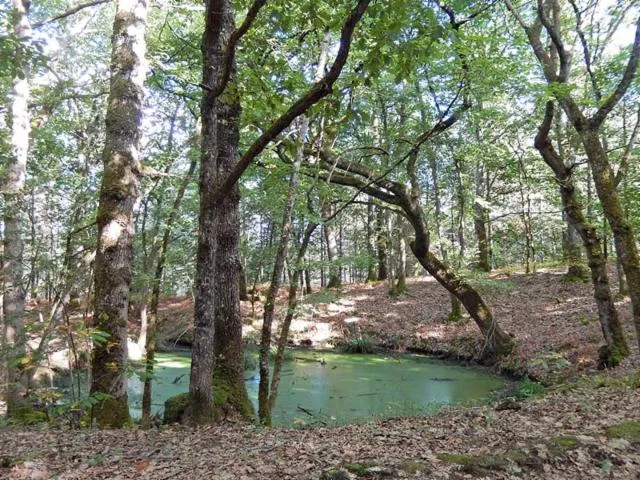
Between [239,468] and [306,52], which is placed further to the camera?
[306,52]

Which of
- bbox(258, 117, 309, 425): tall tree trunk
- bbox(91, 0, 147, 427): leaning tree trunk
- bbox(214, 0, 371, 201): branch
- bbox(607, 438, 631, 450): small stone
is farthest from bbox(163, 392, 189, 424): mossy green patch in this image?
bbox(607, 438, 631, 450): small stone

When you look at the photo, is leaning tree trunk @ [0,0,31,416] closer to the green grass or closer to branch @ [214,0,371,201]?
branch @ [214,0,371,201]

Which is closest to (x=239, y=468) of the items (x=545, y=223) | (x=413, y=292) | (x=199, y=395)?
(x=199, y=395)

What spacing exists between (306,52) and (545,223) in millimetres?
20305

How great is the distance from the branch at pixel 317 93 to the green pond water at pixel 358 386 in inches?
162

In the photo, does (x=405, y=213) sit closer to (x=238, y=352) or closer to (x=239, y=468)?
(x=238, y=352)

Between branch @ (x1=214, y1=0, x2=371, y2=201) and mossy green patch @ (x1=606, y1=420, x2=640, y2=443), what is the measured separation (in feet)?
12.3

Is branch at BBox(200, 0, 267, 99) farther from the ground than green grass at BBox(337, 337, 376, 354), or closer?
farther from the ground

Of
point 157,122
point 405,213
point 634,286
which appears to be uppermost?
point 157,122

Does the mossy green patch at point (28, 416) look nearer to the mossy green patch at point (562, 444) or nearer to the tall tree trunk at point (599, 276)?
the mossy green patch at point (562, 444)

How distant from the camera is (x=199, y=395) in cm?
486

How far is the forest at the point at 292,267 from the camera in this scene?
3.71 m

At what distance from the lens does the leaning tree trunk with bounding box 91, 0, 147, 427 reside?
498 cm

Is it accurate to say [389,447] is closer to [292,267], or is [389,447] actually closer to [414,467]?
[414,467]
